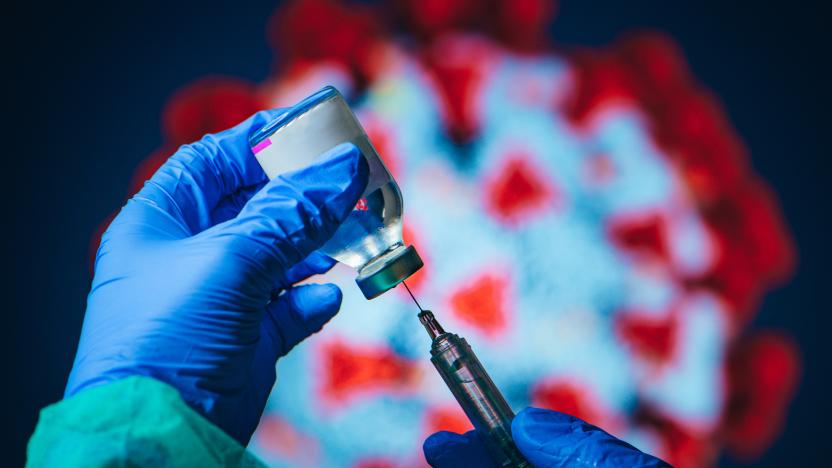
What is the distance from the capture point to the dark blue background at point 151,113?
1.22 m

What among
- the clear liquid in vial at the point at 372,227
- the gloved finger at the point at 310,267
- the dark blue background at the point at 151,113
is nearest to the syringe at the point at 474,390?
the clear liquid in vial at the point at 372,227

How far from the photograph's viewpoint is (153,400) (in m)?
0.52

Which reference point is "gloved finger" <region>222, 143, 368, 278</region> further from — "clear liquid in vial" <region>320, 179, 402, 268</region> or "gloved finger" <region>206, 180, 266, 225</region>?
"gloved finger" <region>206, 180, 266, 225</region>

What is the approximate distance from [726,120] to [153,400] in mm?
1637

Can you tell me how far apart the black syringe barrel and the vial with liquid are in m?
0.09

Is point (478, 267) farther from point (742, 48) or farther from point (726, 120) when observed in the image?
point (742, 48)

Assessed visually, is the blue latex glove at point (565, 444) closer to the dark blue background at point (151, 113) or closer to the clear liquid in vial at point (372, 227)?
the clear liquid in vial at point (372, 227)

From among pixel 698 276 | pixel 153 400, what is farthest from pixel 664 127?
pixel 153 400

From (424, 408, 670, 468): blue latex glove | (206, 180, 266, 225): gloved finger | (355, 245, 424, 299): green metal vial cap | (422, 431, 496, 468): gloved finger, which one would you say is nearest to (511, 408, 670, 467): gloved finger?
(424, 408, 670, 468): blue latex glove

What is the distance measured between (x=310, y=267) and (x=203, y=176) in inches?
10.0

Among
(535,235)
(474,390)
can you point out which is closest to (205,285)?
(474,390)

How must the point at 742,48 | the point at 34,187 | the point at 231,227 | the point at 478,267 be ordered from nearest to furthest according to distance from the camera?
the point at 231,227
the point at 34,187
the point at 478,267
the point at 742,48

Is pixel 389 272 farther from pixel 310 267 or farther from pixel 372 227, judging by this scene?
pixel 310 267

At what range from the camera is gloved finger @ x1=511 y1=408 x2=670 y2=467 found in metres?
0.71
